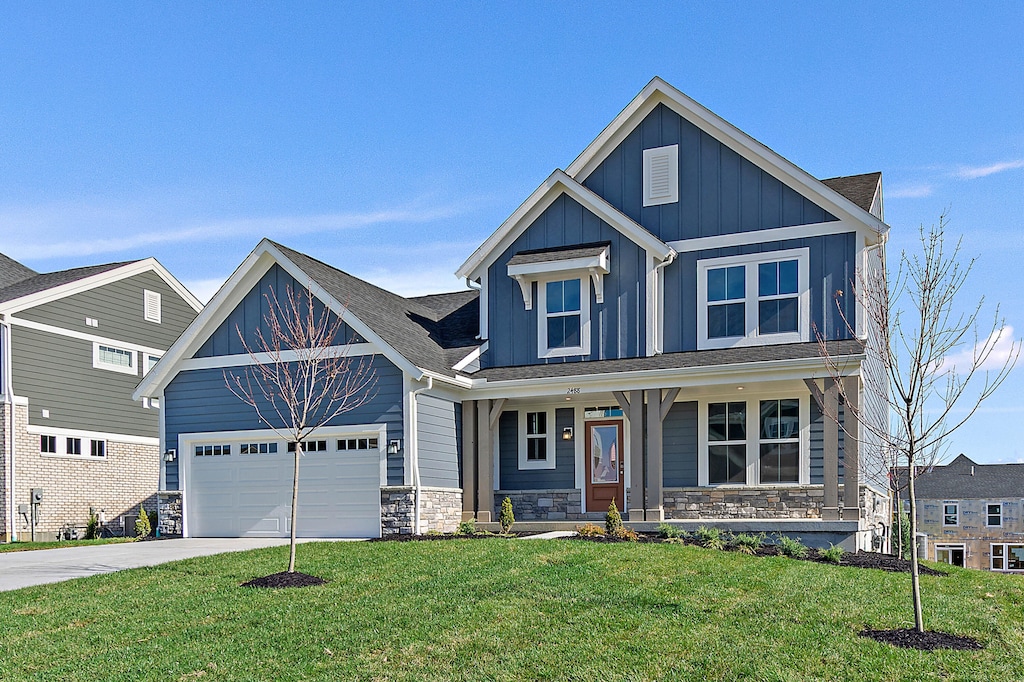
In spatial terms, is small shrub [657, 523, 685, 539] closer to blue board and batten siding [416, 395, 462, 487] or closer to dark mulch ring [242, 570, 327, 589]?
blue board and batten siding [416, 395, 462, 487]

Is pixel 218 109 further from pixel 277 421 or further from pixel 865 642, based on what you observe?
pixel 865 642

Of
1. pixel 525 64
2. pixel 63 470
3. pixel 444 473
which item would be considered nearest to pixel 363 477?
pixel 444 473

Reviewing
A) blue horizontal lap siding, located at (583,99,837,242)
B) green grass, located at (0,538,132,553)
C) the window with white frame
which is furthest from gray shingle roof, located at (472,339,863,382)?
the window with white frame

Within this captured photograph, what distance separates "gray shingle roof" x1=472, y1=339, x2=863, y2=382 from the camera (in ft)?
56.4

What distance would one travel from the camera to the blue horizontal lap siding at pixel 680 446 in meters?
18.8

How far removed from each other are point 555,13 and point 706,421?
7884 millimetres

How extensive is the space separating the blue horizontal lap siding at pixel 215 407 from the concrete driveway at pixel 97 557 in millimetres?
2168

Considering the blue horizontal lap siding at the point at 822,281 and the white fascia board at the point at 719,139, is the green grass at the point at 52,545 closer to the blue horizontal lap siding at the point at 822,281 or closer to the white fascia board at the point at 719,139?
the blue horizontal lap siding at the point at 822,281

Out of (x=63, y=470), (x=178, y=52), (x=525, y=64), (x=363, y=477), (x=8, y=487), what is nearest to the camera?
(x=525, y=64)

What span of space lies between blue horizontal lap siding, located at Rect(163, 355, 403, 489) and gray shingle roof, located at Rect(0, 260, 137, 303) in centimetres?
737

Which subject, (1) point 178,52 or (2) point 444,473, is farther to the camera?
(2) point 444,473

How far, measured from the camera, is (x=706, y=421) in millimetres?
18781

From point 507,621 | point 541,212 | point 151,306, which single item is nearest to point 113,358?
point 151,306

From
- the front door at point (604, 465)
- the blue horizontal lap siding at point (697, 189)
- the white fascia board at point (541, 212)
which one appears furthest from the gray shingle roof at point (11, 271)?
the front door at point (604, 465)
